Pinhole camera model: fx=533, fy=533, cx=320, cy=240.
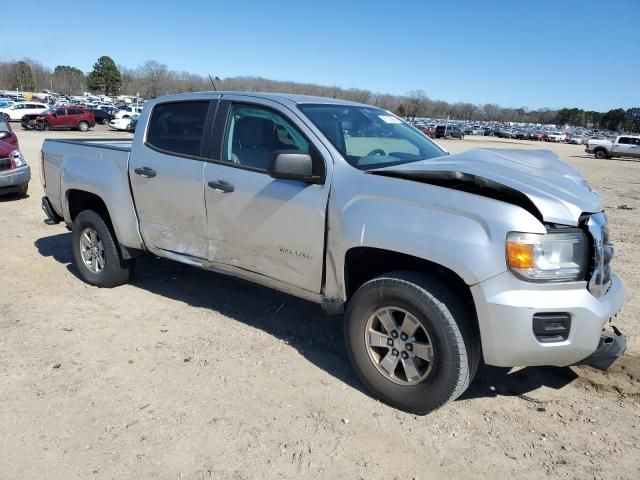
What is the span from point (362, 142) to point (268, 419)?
2082 millimetres

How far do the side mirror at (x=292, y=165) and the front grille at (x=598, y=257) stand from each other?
1722 mm

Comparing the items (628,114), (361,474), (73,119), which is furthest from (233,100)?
(628,114)

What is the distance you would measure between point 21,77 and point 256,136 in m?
145

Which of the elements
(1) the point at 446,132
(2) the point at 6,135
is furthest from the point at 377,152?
(1) the point at 446,132

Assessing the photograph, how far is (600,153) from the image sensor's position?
3934cm

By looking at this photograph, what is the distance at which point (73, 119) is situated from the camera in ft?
118

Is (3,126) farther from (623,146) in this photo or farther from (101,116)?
(623,146)

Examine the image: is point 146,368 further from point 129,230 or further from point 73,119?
point 73,119

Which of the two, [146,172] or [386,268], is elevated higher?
[146,172]

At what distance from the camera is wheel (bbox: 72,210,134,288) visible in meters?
5.24

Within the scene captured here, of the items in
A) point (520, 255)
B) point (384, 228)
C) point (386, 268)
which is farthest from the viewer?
point (386, 268)

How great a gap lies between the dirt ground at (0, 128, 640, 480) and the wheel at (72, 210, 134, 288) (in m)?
0.35

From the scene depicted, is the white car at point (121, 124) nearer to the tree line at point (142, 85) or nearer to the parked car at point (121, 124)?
the parked car at point (121, 124)

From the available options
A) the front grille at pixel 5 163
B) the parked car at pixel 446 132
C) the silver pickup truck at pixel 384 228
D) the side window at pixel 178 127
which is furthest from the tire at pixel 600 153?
the side window at pixel 178 127
